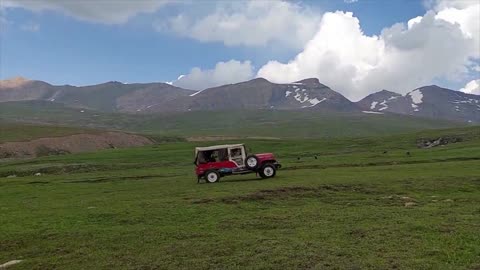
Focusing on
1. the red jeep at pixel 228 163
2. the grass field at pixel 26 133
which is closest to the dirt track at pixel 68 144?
the grass field at pixel 26 133

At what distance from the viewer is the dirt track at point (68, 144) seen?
412 ft

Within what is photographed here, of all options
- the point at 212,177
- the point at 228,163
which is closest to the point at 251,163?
the point at 228,163

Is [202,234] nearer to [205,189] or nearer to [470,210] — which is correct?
[470,210]

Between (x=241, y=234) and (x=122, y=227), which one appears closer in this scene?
(x=241, y=234)

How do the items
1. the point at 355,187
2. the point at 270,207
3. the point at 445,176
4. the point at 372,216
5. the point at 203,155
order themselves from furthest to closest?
the point at 203,155, the point at 445,176, the point at 355,187, the point at 270,207, the point at 372,216

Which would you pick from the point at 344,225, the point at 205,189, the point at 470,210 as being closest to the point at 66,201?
the point at 205,189

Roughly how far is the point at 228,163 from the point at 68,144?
111 metres

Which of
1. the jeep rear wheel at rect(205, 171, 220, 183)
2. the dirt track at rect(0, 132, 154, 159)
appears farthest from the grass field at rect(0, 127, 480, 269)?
the dirt track at rect(0, 132, 154, 159)

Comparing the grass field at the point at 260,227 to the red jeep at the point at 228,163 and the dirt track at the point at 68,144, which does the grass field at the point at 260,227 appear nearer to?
the red jeep at the point at 228,163

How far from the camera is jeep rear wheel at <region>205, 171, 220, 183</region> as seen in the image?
43.9 metres

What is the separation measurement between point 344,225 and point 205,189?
17649 millimetres

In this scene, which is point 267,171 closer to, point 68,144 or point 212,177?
point 212,177

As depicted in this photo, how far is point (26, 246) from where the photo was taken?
1995cm

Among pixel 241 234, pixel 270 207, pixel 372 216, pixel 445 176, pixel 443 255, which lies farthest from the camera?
pixel 445 176
